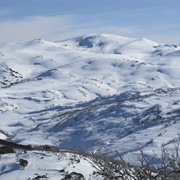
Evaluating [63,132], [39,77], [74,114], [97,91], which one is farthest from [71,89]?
[63,132]

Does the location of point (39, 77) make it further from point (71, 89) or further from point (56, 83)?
point (71, 89)

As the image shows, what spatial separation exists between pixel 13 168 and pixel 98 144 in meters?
54.9

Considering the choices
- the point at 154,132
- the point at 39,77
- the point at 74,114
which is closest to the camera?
the point at 154,132

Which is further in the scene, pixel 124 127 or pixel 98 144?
pixel 124 127

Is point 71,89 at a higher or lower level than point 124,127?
lower

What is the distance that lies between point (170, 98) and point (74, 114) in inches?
907

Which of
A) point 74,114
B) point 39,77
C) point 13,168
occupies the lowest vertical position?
point 39,77

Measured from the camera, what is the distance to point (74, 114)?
103500 mm

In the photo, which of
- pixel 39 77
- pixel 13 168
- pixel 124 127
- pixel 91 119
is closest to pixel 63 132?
pixel 91 119

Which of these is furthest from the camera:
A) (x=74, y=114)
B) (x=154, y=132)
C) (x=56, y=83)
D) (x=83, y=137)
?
(x=56, y=83)

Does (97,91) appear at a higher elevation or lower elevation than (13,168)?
lower

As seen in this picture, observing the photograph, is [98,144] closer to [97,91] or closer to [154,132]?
[154,132]

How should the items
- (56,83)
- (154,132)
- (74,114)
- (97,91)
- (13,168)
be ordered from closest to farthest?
1. (13,168)
2. (154,132)
3. (74,114)
4. (97,91)
5. (56,83)

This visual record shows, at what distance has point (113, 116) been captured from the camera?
94875 mm
